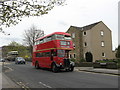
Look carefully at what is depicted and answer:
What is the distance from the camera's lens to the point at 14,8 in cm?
667

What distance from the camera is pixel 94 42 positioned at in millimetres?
43312

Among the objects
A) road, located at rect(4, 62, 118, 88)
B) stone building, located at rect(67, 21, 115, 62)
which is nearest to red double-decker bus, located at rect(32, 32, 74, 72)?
road, located at rect(4, 62, 118, 88)

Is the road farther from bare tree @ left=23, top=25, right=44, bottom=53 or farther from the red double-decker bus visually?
bare tree @ left=23, top=25, right=44, bottom=53

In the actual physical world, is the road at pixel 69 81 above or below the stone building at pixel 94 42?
below

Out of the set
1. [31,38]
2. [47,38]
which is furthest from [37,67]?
[31,38]

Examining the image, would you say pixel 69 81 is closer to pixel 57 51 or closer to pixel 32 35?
pixel 57 51

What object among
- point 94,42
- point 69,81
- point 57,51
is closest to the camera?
point 69,81

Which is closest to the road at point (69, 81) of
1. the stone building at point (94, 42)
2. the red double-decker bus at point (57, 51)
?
the red double-decker bus at point (57, 51)

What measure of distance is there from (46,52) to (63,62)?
3.19 metres

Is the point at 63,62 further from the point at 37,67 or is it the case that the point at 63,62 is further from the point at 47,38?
the point at 37,67

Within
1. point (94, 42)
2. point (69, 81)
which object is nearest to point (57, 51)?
point (69, 81)

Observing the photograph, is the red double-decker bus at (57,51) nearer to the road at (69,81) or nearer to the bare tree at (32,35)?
the road at (69,81)

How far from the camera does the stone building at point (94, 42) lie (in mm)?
43281

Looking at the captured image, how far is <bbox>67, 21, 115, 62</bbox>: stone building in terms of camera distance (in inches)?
1704
